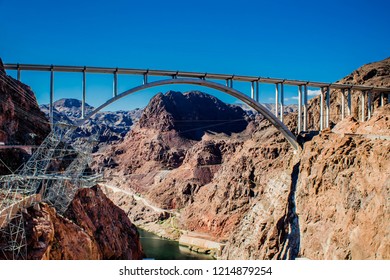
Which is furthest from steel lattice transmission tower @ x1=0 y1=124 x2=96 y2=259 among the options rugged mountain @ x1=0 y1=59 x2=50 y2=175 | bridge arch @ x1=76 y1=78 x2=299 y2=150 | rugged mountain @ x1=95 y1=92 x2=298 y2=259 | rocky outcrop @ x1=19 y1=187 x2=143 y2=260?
rugged mountain @ x1=95 y1=92 x2=298 y2=259

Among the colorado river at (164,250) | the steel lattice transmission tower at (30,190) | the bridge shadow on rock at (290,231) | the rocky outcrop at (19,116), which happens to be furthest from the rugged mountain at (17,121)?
the colorado river at (164,250)

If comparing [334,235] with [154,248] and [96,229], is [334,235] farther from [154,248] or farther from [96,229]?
[154,248]

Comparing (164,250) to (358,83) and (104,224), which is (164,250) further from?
(358,83)

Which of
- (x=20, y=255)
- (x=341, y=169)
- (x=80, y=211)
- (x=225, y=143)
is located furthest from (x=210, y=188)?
(x=20, y=255)

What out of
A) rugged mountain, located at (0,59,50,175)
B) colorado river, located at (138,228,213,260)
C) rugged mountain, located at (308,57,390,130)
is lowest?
colorado river, located at (138,228,213,260)

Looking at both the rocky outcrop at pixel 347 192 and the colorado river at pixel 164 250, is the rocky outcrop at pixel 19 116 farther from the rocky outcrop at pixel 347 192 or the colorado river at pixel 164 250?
the colorado river at pixel 164 250

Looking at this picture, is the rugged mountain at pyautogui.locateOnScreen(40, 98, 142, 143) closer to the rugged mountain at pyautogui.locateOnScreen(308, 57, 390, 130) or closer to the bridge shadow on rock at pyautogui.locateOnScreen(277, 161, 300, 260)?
the rugged mountain at pyautogui.locateOnScreen(308, 57, 390, 130)
